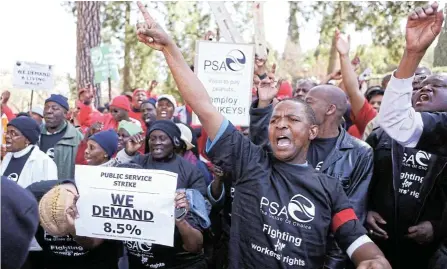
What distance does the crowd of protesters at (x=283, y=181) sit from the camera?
9.27 ft

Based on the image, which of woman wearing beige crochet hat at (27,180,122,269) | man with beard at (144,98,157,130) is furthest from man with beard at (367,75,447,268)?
man with beard at (144,98,157,130)

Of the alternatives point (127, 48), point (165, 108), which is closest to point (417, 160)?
point (165, 108)

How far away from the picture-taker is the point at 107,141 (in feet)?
16.2

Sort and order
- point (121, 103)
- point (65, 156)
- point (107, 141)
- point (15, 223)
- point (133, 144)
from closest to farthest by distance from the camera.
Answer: point (15, 223) → point (107, 141) → point (133, 144) → point (65, 156) → point (121, 103)

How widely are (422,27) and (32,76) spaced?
24.5ft

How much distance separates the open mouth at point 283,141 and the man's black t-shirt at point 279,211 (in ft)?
0.38

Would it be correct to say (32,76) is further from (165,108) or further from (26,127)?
(26,127)

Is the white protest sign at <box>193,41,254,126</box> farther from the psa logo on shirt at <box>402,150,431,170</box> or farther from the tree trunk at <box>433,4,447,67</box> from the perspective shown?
the tree trunk at <box>433,4,447,67</box>

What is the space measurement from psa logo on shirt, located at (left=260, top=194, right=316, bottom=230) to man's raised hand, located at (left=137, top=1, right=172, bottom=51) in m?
1.08

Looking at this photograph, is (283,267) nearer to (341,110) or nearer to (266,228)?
(266,228)

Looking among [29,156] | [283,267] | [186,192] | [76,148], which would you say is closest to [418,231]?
[283,267]

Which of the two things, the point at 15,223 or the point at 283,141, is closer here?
the point at 15,223

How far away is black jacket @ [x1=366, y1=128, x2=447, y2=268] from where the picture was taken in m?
3.78

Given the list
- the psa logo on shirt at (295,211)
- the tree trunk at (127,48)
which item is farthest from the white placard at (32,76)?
the tree trunk at (127,48)
